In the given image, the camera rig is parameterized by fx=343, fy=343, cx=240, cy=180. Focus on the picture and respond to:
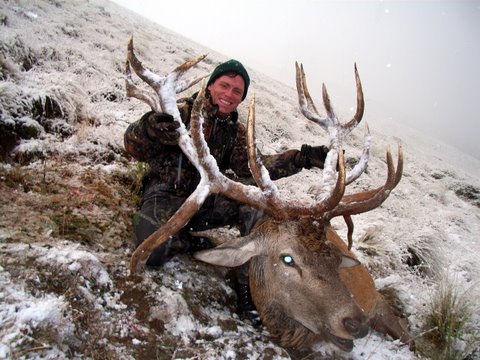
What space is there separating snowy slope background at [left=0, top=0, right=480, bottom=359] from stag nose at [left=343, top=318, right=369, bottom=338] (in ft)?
1.81

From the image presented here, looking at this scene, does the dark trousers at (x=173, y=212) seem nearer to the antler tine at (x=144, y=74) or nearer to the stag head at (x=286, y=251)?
the stag head at (x=286, y=251)

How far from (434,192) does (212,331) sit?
32.0 feet

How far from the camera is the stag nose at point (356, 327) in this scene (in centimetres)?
248

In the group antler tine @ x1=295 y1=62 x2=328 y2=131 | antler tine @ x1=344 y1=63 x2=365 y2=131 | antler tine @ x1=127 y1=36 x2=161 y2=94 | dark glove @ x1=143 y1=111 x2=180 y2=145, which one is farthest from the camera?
antler tine @ x1=295 y1=62 x2=328 y2=131

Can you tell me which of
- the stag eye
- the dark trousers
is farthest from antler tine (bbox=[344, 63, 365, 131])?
the stag eye

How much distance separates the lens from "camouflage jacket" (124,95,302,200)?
3.63 meters

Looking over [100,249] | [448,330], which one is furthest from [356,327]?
[100,249]

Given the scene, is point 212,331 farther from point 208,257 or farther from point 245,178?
point 245,178

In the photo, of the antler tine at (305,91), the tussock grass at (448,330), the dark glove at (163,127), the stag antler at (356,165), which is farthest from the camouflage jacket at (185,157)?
the tussock grass at (448,330)

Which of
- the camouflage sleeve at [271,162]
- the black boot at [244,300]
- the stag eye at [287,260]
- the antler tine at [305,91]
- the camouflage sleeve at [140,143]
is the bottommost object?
the black boot at [244,300]

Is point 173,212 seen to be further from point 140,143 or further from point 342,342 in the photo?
point 342,342

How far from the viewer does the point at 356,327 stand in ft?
8.19

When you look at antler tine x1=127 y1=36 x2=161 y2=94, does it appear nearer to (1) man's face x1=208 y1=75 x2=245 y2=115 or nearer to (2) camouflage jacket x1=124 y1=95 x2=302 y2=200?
(2) camouflage jacket x1=124 y1=95 x2=302 y2=200

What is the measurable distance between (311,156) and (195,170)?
1.39 metres
